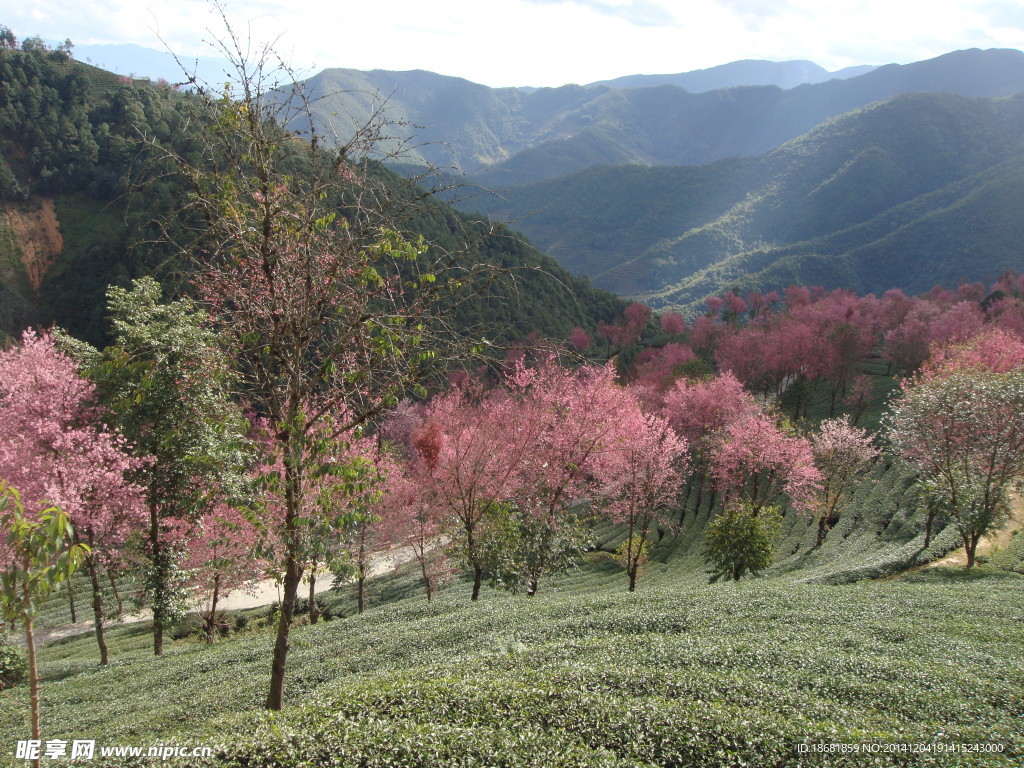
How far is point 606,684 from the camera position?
712 centimetres

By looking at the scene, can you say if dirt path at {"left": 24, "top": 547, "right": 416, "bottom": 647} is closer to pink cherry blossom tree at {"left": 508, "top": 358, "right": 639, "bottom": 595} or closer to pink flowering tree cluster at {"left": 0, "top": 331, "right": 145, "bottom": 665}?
pink flowering tree cluster at {"left": 0, "top": 331, "right": 145, "bottom": 665}

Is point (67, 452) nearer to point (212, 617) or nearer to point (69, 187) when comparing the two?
point (212, 617)

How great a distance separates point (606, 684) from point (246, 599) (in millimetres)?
32086

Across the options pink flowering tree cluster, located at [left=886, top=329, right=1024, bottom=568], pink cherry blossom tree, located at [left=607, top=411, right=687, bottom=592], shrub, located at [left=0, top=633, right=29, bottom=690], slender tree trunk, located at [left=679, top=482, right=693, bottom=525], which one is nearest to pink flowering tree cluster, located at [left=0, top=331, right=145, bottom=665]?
shrub, located at [left=0, top=633, right=29, bottom=690]

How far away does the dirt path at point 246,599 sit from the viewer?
87.3 ft

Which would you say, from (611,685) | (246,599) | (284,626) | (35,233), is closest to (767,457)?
(611,685)

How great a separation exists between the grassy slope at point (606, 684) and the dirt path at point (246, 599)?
29.3 ft

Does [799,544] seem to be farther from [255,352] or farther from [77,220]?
[77,220]

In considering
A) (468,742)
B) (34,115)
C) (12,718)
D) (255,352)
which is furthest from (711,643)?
(34,115)

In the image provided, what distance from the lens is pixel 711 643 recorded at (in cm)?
910

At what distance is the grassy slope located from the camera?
561 cm

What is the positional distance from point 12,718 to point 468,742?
11.8 meters

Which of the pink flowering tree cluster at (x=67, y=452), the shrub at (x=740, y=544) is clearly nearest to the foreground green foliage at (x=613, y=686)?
the pink flowering tree cluster at (x=67, y=452)

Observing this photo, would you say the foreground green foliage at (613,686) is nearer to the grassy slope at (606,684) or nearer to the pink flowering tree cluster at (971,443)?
the grassy slope at (606,684)
